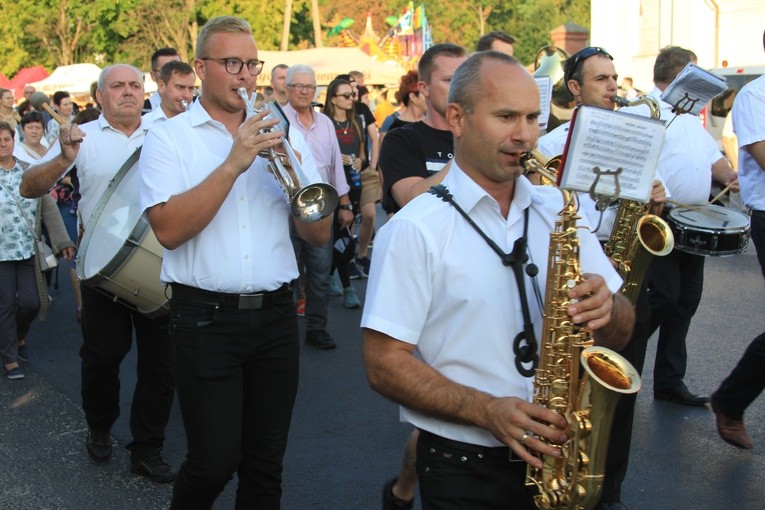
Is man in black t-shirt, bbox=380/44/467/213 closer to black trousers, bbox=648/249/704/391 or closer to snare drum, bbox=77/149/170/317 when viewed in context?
snare drum, bbox=77/149/170/317

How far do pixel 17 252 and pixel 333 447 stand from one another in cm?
313

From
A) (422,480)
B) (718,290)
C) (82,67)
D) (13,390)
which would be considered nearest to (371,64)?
(82,67)

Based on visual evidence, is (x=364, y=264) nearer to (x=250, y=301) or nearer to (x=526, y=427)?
(x=250, y=301)

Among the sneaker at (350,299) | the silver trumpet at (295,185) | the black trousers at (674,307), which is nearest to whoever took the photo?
the silver trumpet at (295,185)

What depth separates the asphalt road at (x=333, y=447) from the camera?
4828 millimetres

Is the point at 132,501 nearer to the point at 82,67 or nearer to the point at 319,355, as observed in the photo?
the point at 319,355

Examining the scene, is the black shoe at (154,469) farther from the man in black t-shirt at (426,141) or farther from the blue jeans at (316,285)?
the blue jeans at (316,285)

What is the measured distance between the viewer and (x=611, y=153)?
2520 mm

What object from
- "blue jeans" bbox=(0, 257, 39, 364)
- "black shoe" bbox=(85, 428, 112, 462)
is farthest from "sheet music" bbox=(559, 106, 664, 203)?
"blue jeans" bbox=(0, 257, 39, 364)

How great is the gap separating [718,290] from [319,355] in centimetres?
425

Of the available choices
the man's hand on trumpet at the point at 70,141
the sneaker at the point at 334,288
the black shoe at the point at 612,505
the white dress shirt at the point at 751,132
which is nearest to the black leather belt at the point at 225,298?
the man's hand on trumpet at the point at 70,141

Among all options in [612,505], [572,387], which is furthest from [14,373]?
[572,387]

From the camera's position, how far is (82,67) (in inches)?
1256

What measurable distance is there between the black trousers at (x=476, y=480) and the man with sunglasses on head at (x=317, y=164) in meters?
4.95
